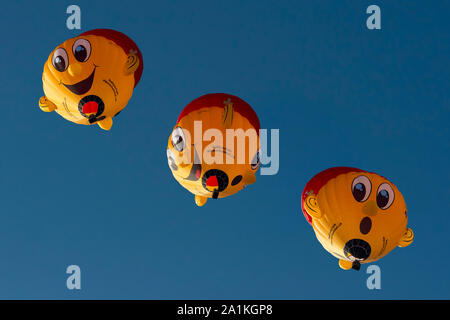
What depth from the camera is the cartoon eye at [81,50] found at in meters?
12.0

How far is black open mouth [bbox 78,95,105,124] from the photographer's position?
11.9 meters

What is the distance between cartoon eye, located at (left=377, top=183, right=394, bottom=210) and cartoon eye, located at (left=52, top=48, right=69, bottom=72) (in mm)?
5062

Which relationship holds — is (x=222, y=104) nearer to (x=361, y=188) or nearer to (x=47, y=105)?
(x=361, y=188)

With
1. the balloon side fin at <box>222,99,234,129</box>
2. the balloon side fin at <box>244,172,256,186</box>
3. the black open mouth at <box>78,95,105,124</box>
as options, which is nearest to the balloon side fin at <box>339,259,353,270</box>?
the balloon side fin at <box>244,172,256,186</box>

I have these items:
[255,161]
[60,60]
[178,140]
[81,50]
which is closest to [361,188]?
[255,161]

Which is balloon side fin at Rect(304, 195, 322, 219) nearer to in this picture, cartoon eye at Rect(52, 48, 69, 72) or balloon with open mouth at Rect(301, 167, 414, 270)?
balloon with open mouth at Rect(301, 167, 414, 270)

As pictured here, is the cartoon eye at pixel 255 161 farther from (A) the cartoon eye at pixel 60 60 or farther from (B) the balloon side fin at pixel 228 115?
(A) the cartoon eye at pixel 60 60

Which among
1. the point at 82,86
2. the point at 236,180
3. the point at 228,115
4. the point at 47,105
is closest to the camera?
the point at 228,115

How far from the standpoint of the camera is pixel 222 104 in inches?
456

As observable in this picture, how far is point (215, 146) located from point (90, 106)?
212cm

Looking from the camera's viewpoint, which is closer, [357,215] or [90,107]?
[357,215]

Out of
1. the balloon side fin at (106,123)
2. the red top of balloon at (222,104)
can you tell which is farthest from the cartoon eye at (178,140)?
the balloon side fin at (106,123)

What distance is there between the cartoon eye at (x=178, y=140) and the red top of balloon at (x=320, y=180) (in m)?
2.04

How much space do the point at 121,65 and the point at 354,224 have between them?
433 centimetres
